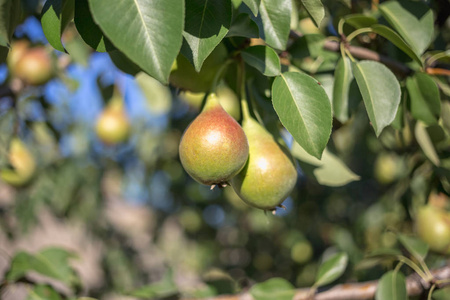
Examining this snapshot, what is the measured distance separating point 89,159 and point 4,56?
208cm

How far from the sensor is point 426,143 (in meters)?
0.79

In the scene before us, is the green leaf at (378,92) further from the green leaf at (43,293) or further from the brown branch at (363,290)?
the green leaf at (43,293)

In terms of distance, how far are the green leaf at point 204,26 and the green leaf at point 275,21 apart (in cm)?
8

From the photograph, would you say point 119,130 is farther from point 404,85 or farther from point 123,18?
point 123,18

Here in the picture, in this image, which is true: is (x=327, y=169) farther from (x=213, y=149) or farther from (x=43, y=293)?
(x=43, y=293)

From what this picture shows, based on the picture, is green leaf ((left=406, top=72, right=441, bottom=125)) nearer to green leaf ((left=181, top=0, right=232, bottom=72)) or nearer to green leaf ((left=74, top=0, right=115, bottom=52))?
green leaf ((left=181, top=0, right=232, bottom=72))

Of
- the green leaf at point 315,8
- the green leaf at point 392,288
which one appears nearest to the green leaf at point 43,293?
the green leaf at point 392,288

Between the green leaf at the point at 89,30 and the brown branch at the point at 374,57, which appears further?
the brown branch at the point at 374,57

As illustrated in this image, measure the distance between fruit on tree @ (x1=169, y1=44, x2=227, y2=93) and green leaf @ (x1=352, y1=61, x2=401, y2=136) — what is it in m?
0.20

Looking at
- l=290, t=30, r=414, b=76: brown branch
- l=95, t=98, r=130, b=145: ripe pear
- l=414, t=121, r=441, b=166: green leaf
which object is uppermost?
l=290, t=30, r=414, b=76: brown branch

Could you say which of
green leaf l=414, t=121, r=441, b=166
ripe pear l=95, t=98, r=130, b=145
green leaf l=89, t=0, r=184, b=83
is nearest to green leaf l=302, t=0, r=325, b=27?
green leaf l=89, t=0, r=184, b=83

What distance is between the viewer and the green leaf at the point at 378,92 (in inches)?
22.7

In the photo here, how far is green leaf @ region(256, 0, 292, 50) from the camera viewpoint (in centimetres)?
55

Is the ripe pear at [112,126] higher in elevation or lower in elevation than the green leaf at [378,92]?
lower
